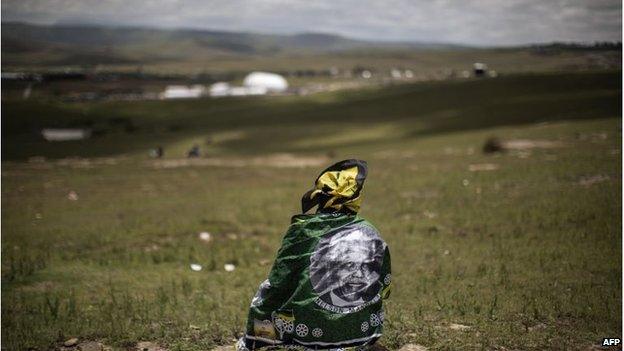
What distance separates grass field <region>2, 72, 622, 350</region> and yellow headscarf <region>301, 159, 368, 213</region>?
2.51m

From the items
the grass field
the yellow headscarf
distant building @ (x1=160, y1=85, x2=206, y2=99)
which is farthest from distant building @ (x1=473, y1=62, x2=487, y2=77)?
the yellow headscarf

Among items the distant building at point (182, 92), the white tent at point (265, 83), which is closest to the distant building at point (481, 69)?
the white tent at point (265, 83)

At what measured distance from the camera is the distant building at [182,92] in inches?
4488

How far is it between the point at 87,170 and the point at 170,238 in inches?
932

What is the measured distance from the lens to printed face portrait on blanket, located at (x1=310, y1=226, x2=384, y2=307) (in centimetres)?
555

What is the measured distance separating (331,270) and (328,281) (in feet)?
0.37

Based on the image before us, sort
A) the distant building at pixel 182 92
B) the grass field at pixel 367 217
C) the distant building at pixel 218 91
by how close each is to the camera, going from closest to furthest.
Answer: the grass field at pixel 367 217 < the distant building at pixel 182 92 < the distant building at pixel 218 91

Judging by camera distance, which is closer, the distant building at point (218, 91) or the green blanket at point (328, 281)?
the green blanket at point (328, 281)

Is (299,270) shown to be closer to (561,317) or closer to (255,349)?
(255,349)

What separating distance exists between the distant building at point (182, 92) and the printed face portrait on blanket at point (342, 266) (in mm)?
110529

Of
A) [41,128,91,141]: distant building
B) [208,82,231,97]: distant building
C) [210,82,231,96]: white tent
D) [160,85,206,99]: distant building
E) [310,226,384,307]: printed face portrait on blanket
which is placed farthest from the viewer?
[210,82,231,96]: white tent

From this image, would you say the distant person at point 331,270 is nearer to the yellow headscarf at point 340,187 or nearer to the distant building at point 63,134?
the yellow headscarf at point 340,187

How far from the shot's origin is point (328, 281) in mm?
5559

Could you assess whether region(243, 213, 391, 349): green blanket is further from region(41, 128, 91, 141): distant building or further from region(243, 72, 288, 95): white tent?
region(243, 72, 288, 95): white tent
